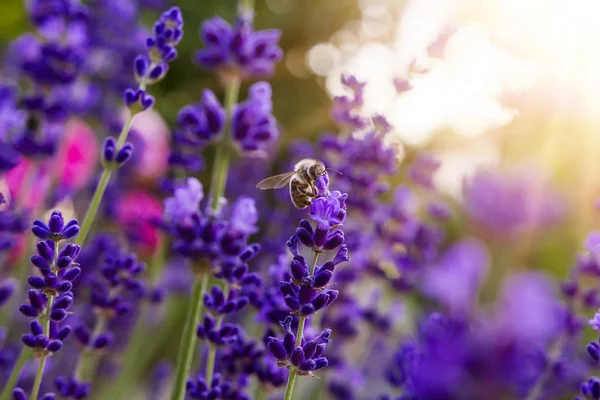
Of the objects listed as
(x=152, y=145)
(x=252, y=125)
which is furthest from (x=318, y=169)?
(x=152, y=145)

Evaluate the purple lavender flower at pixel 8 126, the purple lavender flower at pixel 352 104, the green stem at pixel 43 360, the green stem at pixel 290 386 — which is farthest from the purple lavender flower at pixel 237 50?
the green stem at pixel 290 386

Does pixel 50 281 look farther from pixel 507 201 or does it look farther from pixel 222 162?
pixel 507 201

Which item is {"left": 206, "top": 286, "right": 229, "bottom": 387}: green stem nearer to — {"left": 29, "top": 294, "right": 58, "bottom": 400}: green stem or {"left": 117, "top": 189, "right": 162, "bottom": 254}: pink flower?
{"left": 29, "top": 294, "right": 58, "bottom": 400}: green stem

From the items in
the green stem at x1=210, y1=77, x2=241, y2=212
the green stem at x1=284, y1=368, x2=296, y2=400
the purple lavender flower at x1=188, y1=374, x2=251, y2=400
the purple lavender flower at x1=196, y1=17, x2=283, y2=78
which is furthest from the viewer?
the purple lavender flower at x1=196, y1=17, x2=283, y2=78

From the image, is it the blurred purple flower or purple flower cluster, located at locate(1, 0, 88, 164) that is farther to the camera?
purple flower cluster, located at locate(1, 0, 88, 164)

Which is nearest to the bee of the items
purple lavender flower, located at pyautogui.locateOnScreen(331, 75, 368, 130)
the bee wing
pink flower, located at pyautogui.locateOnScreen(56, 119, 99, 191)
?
the bee wing

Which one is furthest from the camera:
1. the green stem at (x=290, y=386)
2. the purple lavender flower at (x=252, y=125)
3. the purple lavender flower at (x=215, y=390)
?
the purple lavender flower at (x=252, y=125)

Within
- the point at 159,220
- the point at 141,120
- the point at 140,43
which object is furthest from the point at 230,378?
the point at 141,120

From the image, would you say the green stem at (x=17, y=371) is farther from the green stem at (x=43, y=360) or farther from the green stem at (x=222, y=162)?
the green stem at (x=222, y=162)
